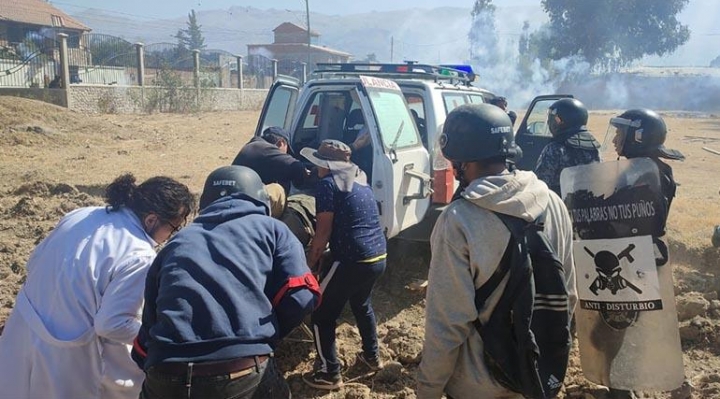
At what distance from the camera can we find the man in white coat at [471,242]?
2.00 meters

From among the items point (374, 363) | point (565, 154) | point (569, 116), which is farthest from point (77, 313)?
point (569, 116)

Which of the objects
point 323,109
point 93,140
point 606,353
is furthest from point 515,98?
point 606,353

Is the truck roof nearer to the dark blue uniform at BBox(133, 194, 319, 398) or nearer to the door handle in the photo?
the door handle

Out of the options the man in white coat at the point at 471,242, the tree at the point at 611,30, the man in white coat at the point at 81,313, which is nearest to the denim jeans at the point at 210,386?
the man in white coat at the point at 81,313

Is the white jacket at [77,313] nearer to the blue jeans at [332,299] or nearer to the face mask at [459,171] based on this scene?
the face mask at [459,171]

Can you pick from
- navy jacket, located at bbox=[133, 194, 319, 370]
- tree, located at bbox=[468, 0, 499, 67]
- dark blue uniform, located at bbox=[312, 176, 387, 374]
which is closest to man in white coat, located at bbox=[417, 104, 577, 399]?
navy jacket, located at bbox=[133, 194, 319, 370]

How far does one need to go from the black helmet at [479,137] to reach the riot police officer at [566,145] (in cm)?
238

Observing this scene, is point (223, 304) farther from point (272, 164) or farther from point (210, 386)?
point (272, 164)

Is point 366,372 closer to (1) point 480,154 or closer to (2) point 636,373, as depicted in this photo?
(2) point 636,373

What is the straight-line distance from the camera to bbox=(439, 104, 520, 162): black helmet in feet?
7.02

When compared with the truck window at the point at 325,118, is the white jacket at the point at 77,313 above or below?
below

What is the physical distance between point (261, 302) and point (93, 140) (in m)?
15.1

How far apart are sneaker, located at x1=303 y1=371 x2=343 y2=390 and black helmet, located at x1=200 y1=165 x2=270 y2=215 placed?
1.79m

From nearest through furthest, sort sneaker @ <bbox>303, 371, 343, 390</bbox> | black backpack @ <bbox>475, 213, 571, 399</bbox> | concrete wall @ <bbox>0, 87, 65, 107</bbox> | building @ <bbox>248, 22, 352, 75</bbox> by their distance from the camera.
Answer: black backpack @ <bbox>475, 213, 571, 399</bbox> < sneaker @ <bbox>303, 371, 343, 390</bbox> < concrete wall @ <bbox>0, 87, 65, 107</bbox> < building @ <bbox>248, 22, 352, 75</bbox>
